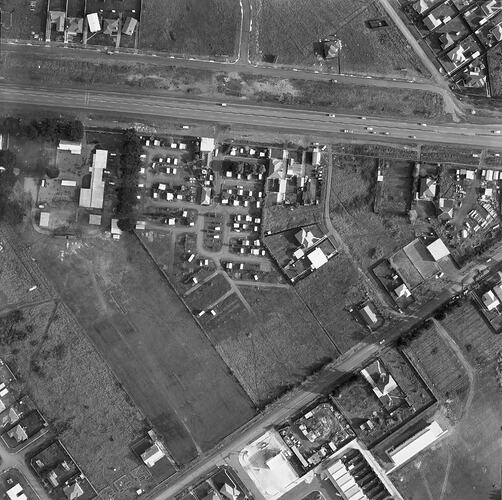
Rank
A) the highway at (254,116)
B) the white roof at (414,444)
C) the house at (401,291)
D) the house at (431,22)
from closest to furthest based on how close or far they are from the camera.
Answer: the highway at (254,116) → the white roof at (414,444) → the house at (401,291) → the house at (431,22)

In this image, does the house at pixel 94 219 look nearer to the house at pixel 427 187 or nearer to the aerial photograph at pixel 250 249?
the aerial photograph at pixel 250 249

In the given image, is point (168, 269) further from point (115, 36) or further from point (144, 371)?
point (115, 36)

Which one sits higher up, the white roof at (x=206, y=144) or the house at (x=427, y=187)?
the white roof at (x=206, y=144)

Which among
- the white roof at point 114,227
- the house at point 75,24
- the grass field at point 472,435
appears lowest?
the grass field at point 472,435

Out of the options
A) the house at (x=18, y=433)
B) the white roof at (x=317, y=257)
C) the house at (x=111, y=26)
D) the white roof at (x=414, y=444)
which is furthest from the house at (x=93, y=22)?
the white roof at (x=414, y=444)

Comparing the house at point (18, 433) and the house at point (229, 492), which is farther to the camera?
the house at point (229, 492)

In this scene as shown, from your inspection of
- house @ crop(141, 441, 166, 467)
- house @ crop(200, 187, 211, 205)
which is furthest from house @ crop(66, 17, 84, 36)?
house @ crop(141, 441, 166, 467)
